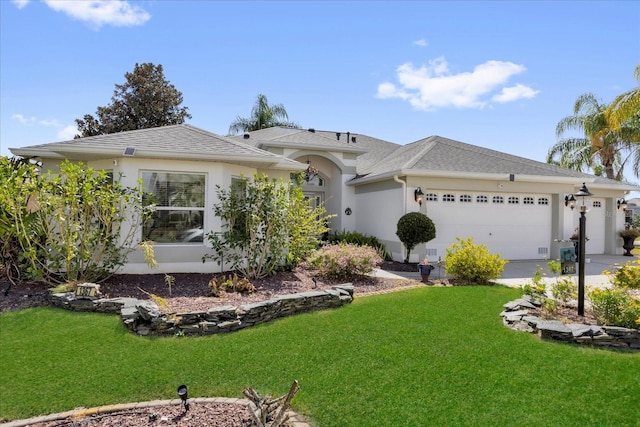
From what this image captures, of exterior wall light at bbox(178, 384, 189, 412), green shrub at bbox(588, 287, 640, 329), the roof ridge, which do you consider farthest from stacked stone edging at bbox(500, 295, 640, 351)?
the roof ridge

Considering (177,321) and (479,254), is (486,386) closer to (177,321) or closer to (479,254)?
(177,321)

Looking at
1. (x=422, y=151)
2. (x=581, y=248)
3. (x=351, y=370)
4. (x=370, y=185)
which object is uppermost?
(x=422, y=151)

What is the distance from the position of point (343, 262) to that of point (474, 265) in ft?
10.5

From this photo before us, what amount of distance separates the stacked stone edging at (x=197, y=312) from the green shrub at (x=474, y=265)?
364 centimetres

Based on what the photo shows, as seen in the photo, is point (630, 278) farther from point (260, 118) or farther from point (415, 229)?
point (260, 118)

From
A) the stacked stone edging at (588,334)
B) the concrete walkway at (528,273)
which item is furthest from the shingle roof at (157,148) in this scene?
the stacked stone edging at (588,334)

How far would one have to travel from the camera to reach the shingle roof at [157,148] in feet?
30.9

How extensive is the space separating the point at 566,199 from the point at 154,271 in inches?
600

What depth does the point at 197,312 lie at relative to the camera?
616cm

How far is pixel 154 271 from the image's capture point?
32.2 ft

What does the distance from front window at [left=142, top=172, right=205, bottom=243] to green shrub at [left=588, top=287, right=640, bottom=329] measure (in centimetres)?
864

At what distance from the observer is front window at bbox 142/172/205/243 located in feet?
32.0

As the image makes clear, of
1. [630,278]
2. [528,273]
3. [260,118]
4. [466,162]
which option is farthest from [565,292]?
[260,118]

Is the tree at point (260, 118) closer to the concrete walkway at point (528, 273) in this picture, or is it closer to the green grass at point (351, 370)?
the concrete walkway at point (528, 273)
